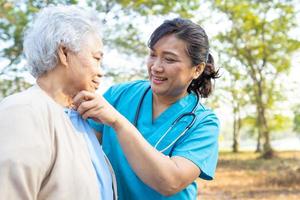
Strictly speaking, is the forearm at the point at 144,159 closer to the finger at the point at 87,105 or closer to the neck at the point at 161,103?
the finger at the point at 87,105

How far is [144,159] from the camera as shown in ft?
4.90

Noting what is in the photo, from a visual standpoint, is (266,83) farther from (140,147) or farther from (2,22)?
(140,147)

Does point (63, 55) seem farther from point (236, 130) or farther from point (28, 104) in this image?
point (236, 130)

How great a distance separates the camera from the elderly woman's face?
57.1 inches

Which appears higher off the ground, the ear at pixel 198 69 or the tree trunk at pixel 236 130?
the ear at pixel 198 69

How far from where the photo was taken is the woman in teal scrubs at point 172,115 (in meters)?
1.71

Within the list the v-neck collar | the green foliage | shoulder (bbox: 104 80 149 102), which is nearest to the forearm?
the v-neck collar

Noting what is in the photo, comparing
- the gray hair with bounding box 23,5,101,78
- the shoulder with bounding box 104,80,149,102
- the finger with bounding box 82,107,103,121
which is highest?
the gray hair with bounding box 23,5,101,78

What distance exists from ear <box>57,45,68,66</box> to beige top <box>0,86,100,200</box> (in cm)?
11

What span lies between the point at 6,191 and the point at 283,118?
26416 mm

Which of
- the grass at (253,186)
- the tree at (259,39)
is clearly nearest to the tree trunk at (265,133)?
the tree at (259,39)

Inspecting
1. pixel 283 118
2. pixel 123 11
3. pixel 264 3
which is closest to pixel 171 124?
pixel 123 11

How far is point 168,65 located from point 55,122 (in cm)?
62

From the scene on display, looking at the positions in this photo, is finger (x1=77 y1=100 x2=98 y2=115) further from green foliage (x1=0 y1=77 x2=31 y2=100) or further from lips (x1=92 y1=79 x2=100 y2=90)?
green foliage (x1=0 y1=77 x2=31 y2=100)
